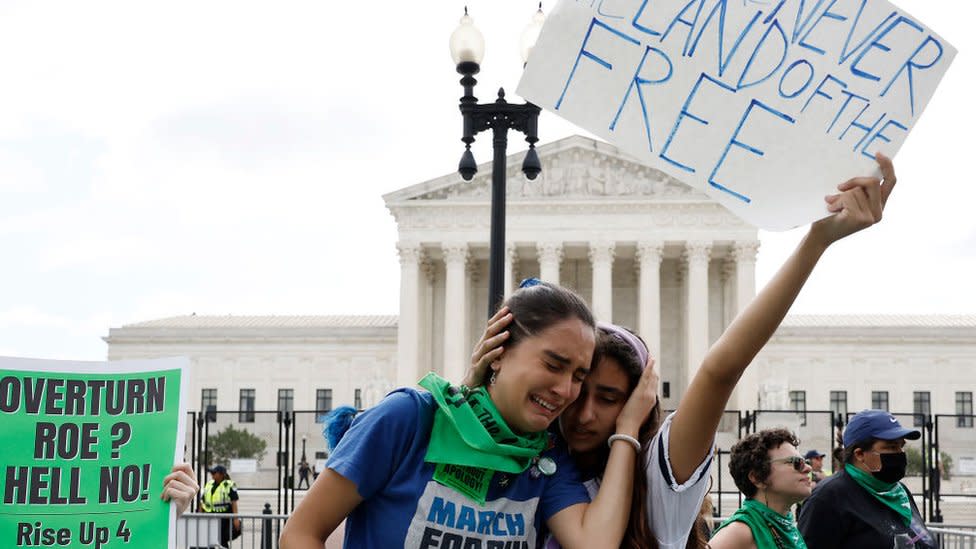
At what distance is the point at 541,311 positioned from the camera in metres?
2.63

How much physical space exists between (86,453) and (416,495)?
212 centimetres

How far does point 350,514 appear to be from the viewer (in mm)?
2672

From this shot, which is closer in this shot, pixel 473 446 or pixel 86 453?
pixel 473 446

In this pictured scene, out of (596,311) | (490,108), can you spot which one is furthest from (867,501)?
(596,311)

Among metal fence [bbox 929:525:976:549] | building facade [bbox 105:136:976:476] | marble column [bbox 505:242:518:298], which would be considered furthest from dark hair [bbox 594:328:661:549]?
marble column [bbox 505:242:518:298]

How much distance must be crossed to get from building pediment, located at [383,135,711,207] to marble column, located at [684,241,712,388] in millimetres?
2873

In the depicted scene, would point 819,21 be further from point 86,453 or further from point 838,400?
point 838,400

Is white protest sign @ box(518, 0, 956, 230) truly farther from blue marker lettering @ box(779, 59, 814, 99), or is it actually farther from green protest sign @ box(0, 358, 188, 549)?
green protest sign @ box(0, 358, 188, 549)

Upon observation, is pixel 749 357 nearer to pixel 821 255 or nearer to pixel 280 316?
pixel 821 255

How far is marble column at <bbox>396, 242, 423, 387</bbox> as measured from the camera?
5672 cm

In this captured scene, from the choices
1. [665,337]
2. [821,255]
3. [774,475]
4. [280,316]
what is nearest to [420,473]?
[821,255]

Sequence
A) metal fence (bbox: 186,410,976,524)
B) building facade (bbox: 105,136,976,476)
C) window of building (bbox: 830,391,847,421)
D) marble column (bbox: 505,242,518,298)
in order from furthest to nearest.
A: window of building (bbox: 830,391,847,421) → marble column (bbox: 505,242,518,298) → building facade (bbox: 105,136,976,476) → metal fence (bbox: 186,410,976,524)

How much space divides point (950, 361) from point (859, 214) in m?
65.2

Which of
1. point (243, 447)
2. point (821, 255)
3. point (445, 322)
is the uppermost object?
point (445, 322)
